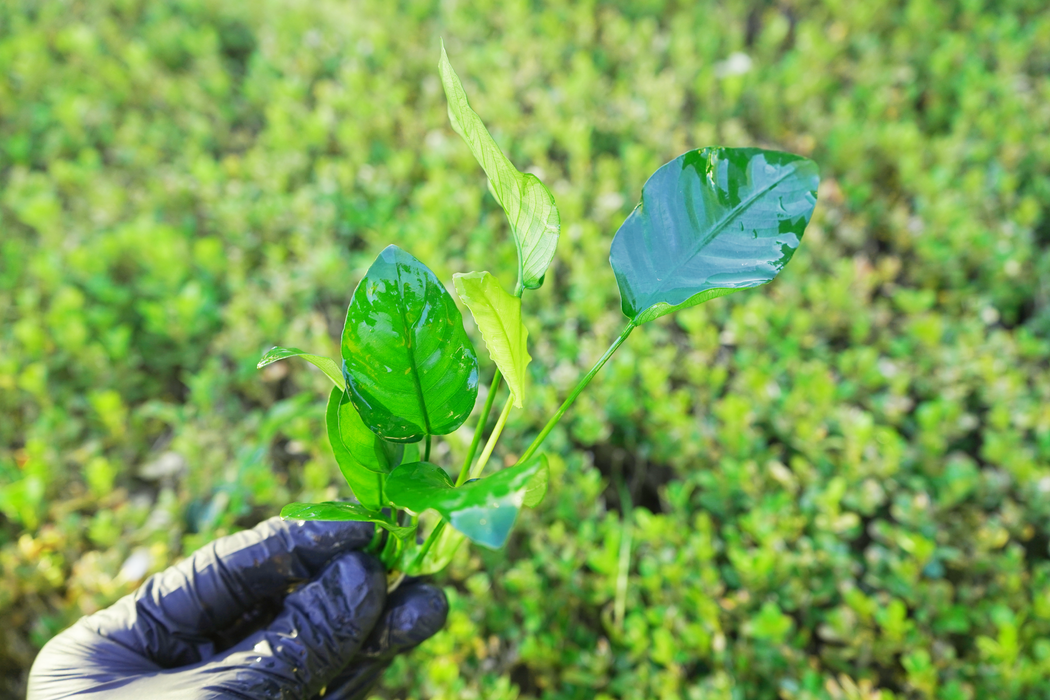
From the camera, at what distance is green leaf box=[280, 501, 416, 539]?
0.74m

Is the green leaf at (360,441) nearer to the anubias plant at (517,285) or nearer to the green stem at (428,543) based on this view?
the anubias plant at (517,285)

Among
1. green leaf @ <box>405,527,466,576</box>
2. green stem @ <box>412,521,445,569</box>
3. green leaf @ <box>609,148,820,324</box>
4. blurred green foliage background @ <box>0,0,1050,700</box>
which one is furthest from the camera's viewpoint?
blurred green foliage background @ <box>0,0,1050,700</box>

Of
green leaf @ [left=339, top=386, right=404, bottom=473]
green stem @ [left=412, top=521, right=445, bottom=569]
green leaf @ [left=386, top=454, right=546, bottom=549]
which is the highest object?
green leaf @ [left=339, top=386, right=404, bottom=473]

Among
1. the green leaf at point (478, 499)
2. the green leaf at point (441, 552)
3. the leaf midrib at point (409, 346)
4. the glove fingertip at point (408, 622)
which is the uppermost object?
the leaf midrib at point (409, 346)

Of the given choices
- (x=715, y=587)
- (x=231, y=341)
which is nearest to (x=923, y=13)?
(x=715, y=587)

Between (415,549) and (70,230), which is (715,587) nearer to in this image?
(415,549)

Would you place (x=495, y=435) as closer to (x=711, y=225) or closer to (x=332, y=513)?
(x=332, y=513)

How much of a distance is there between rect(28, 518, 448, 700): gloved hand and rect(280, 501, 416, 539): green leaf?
0.25 meters

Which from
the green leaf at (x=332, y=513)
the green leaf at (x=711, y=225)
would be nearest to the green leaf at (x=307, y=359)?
the green leaf at (x=332, y=513)

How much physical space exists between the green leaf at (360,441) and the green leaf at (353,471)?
0.04ft

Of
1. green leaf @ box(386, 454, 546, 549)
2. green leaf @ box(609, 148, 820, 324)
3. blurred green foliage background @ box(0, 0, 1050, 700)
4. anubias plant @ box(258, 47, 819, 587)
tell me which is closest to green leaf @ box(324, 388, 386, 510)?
anubias plant @ box(258, 47, 819, 587)

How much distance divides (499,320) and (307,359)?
23cm

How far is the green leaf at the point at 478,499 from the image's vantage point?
1.81 ft

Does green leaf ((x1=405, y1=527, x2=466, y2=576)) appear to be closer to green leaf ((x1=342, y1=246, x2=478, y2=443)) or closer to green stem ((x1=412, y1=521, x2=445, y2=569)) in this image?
green stem ((x1=412, y1=521, x2=445, y2=569))
